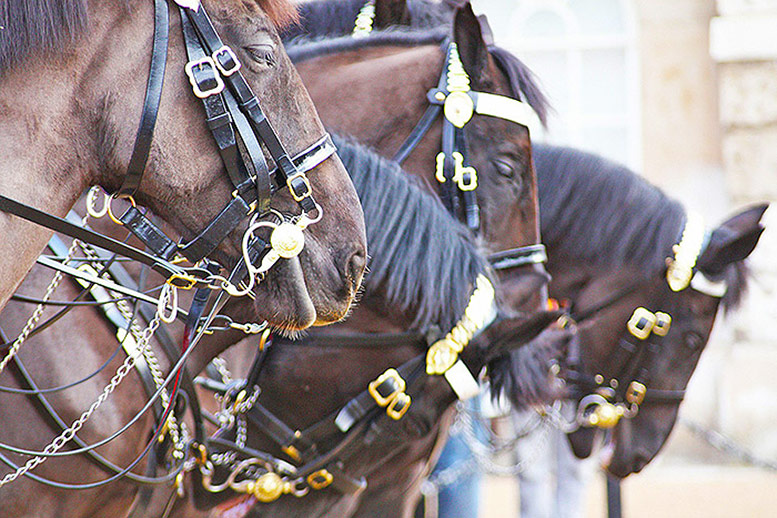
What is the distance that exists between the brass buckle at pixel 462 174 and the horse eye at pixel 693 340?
1.38m

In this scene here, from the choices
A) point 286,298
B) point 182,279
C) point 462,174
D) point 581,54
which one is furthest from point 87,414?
point 581,54

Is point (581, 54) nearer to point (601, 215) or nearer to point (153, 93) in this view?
point (601, 215)

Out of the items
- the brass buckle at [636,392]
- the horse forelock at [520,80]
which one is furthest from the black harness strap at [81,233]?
the brass buckle at [636,392]

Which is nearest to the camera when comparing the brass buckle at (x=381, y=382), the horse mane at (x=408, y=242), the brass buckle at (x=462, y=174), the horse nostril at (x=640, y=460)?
the horse mane at (x=408, y=242)

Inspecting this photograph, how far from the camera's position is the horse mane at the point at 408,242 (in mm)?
2207

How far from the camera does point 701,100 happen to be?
6332 millimetres

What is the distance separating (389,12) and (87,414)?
1.91 m

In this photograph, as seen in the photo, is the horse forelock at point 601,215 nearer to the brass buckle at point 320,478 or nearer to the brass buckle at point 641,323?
the brass buckle at point 641,323

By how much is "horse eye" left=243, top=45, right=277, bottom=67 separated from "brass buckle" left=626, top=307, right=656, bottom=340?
95.1 inches

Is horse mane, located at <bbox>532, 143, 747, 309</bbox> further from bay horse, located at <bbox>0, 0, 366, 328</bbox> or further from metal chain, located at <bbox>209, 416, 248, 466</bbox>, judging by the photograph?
bay horse, located at <bbox>0, 0, 366, 328</bbox>

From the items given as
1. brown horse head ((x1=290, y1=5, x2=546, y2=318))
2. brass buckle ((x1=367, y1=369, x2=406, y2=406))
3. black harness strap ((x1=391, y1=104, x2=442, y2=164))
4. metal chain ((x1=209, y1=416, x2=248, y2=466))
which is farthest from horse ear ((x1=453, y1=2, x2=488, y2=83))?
metal chain ((x1=209, y1=416, x2=248, y2=466))

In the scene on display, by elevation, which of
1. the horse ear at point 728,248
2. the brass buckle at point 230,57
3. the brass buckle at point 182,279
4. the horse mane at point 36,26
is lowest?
the horse ear at point 728,248

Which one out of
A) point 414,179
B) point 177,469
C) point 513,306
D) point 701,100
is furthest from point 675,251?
point 701,100

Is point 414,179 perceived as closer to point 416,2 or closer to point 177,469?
point 177,469
